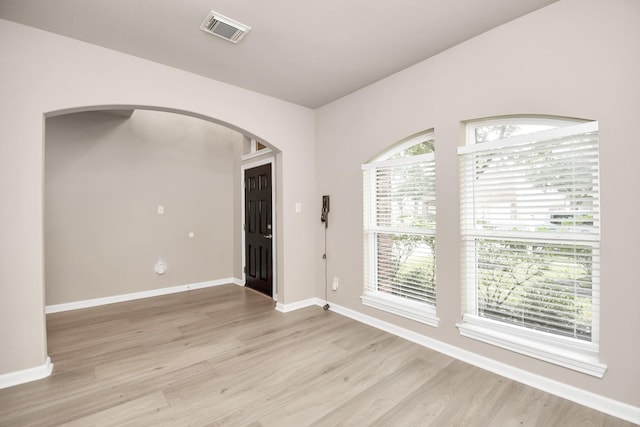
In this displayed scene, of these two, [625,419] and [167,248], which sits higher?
[167,248]

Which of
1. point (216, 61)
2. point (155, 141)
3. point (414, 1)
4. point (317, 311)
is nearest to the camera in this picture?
point (414, 1)

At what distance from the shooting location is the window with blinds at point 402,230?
305 cm

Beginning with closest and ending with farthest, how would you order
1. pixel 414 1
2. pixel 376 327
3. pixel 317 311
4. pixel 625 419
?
pixel 625 419 < pixel 414 1 < pixel 376 327 < pixel 317 311

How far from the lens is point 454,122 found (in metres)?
2.71

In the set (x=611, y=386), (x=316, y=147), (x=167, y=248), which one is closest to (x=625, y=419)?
(x=611, y=386)

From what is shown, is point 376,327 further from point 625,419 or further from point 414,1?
point 414,1

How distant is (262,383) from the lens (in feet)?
7.66

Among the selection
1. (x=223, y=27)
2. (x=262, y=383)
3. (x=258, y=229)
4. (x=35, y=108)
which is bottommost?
(x=262, y=383)

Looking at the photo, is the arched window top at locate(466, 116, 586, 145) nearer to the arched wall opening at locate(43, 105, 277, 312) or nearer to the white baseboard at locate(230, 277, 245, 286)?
the arched wall opening at locate(43, 105, 277, 312)

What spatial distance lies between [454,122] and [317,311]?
9.13 feet

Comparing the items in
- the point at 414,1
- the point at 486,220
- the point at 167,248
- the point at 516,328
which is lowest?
the point at 516,328

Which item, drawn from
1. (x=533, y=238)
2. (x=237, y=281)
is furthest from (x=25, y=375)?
(x=533, y=238)

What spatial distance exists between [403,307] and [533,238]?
1411 millimetres

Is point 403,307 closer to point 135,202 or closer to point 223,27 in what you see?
point 223,27
